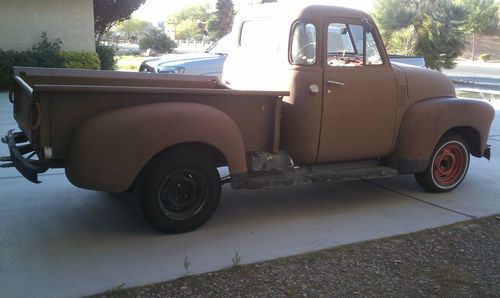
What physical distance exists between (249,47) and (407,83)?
1.78 m

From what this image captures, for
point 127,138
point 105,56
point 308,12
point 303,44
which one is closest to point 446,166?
point 303,44

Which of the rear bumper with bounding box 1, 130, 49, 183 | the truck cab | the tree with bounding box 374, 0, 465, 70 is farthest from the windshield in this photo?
the tree with bounding box 374, 0, 465, 70

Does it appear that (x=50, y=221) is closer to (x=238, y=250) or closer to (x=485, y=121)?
(x=238, y=250)

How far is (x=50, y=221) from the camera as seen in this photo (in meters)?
4.89

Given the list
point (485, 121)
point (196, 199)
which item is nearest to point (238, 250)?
point (196, 199)

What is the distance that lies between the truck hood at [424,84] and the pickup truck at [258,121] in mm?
19

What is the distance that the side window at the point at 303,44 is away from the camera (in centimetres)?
524

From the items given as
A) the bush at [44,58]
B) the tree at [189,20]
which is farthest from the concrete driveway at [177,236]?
the tree at [189,20]

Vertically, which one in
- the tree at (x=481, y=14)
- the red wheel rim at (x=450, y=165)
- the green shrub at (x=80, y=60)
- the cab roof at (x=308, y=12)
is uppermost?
the tree at (x=481, y=14)

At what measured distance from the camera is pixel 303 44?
528cm

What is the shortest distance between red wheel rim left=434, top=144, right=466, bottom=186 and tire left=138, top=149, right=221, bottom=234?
2877 mm

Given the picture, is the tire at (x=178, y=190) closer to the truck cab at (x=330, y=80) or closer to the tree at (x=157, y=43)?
the truck cab at (x=330, y=80)

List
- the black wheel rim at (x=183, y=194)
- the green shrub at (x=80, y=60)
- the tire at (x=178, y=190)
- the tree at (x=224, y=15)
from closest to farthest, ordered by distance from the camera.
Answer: the tire at (x=178, y=190) < the black wheel rim at (x=183, y=194) < the green shrub at (x=80, y=60) < the tree at (x=224, y=15)

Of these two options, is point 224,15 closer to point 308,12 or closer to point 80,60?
point 80,60
